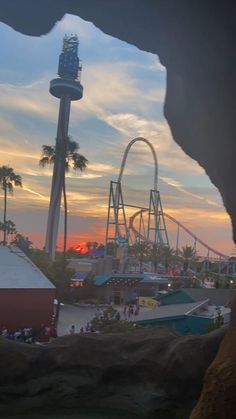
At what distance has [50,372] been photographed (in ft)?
36.7

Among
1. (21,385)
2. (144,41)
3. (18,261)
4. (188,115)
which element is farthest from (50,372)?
(18,261)

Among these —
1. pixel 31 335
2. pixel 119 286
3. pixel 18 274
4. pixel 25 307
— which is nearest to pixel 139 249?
pixel 119 286

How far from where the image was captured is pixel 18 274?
24.6 metres

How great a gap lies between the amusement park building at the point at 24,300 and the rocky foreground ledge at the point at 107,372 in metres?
11.8

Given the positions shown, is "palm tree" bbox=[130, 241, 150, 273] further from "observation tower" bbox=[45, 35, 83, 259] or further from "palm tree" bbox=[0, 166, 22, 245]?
"palm tree" bbox=[0, 166, 22, 245]

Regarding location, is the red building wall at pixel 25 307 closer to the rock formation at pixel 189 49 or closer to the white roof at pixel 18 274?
the white roof at pixel 18 274

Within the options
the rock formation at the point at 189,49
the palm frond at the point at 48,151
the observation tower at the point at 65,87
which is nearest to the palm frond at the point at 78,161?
the palm frond at the point at 48,151

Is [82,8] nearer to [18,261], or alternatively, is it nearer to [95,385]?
[95,385]

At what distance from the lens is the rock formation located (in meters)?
8.55

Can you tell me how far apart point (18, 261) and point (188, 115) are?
62.3ft

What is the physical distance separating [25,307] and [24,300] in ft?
1.22

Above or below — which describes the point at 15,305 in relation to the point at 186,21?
below

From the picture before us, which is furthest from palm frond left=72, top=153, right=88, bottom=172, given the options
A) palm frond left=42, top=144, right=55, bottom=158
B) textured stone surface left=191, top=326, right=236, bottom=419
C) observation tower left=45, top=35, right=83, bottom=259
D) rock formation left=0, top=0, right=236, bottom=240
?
observation tower left=45, top=35, right=83, bottom=259

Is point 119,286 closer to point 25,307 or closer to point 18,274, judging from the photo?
point 18,274
